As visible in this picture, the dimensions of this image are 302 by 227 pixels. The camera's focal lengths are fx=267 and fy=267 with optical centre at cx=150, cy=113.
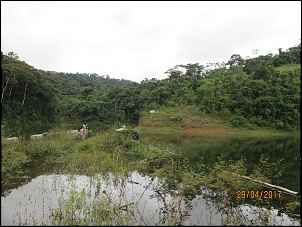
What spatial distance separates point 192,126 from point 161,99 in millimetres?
10874

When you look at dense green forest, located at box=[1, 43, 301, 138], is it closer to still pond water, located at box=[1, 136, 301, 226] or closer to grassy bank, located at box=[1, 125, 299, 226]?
grassy bank, located at box=[1, 125, 299, 226]

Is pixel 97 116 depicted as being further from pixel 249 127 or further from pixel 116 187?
pixel 116 187

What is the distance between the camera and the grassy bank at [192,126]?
28953 mm

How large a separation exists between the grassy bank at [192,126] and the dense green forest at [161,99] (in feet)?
3.05

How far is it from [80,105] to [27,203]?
3786cm

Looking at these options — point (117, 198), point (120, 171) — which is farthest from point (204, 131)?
point (117, 198)

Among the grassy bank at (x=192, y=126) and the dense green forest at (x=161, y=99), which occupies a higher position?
the dense green forest at (x=161, y=99)

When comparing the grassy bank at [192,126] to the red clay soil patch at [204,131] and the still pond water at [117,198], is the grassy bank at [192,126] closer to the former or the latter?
the red clay soil patch at [204,131]

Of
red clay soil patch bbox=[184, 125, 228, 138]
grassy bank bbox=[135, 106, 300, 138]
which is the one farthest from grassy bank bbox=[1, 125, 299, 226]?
red clay soil patch bbox=[184, 125, 228, 138]

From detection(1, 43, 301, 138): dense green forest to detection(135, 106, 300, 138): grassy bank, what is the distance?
36.5 inches

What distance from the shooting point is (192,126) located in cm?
3194
